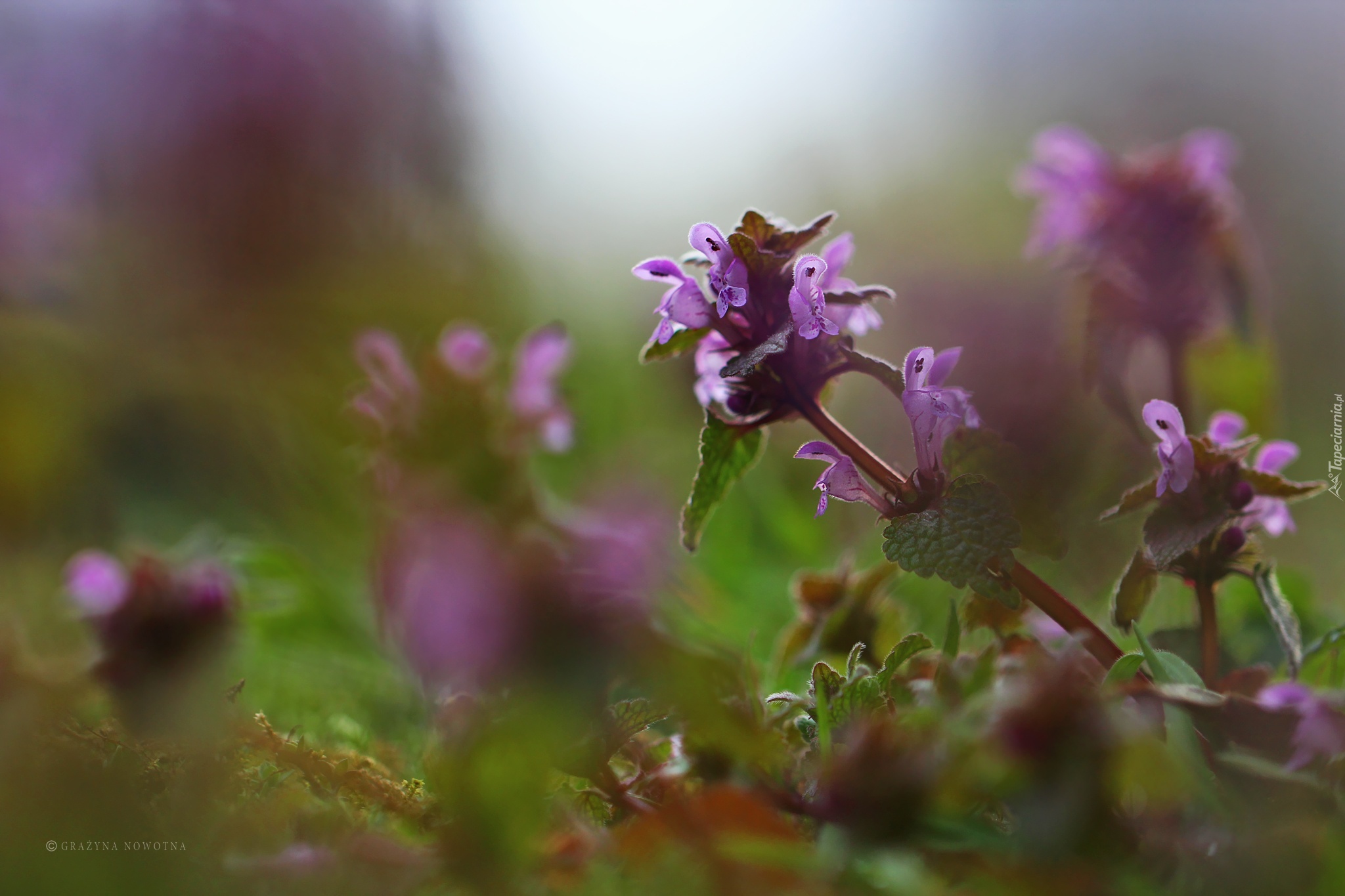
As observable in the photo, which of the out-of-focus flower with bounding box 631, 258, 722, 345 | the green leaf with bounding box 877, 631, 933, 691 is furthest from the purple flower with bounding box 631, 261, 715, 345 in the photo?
the green leaf with bounding box 877, 631, 933, 691

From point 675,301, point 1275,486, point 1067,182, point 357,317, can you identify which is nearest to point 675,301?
point 675,301

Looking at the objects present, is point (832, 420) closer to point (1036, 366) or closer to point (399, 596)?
point (399, 596)

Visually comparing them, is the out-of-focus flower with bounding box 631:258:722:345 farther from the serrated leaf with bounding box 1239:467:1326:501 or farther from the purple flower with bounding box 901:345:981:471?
the serrated leaf with bounding box 1239:467:1326:501

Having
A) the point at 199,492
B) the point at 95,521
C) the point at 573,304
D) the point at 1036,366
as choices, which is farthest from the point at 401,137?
the point at 1036,366

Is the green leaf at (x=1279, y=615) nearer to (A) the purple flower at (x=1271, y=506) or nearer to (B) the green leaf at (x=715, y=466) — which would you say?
(A) the purple flower at (x=1271, y=506)

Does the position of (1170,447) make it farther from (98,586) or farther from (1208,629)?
(98,586)

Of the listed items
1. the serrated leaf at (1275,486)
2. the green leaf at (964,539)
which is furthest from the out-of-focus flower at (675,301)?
the serrated leaf at (1275,486)
